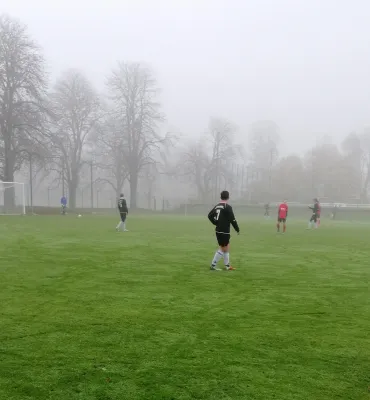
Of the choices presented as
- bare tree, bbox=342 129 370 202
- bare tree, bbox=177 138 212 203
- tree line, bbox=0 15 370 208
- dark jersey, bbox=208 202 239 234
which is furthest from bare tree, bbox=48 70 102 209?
bare tree, bbox=342 129 370 202

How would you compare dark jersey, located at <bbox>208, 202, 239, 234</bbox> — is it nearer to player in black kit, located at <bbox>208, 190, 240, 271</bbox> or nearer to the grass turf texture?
player in black kit, located at <bbox>208, 190, 240, 271</bbox>

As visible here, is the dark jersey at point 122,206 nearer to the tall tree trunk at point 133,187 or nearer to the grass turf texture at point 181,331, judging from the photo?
the grass turf texture at point 181,331

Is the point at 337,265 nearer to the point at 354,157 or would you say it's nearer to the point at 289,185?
the point at 289,185

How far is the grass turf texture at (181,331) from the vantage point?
3.93 m

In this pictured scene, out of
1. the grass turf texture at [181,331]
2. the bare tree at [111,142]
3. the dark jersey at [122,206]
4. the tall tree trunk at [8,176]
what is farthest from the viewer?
the bare tree at [111,142]

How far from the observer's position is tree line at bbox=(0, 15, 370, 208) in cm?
3831

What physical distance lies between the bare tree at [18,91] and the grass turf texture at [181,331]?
3007 centimetres

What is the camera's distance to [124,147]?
179 feet

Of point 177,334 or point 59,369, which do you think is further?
point 177,334

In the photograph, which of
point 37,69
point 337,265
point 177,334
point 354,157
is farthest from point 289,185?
point 177,334

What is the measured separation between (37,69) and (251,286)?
119 feet

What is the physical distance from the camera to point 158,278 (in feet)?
30.0

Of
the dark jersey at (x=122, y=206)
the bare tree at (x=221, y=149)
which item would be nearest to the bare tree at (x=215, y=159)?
the bare tree at (x=221, y=149)

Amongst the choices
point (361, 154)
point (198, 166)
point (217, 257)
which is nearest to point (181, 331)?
point (217, 257)
